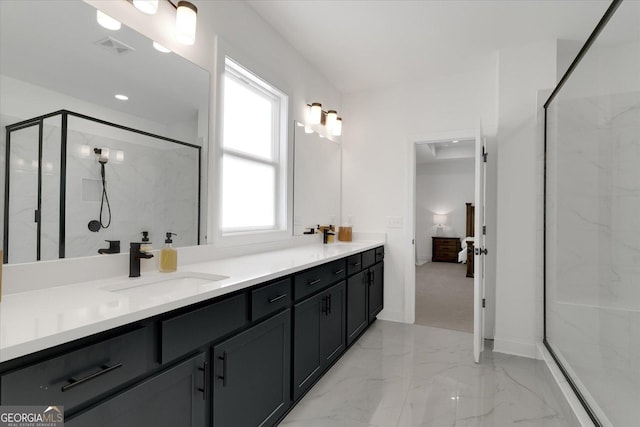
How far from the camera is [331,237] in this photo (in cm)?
357

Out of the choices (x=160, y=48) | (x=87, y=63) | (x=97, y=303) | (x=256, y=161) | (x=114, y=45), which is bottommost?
(x=97, y=303)

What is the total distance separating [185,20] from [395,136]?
2.59 m

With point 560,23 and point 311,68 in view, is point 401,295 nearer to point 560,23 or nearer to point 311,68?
point 311,68

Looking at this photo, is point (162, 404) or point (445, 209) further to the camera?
point (445, 209)

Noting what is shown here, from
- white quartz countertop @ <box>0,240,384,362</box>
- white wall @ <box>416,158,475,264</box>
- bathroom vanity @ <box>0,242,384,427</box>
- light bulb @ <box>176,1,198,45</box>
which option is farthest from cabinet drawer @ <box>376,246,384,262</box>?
white wall @ <box>416,158,475,264</box>

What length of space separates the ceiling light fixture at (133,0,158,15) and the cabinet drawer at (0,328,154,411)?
1.49 m

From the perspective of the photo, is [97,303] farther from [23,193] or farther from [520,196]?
[520,196]

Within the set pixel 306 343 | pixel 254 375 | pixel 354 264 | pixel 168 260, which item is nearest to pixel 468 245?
pixel 354 264

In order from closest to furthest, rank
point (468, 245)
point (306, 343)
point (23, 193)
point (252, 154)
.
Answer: point (23, 193), point (306, 343), point (252, 154), point (468, 245)

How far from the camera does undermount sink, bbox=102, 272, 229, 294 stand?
1446 millimetres

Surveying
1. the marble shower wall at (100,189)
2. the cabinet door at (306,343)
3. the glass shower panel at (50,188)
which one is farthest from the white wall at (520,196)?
the glass shower panel at (50,188)

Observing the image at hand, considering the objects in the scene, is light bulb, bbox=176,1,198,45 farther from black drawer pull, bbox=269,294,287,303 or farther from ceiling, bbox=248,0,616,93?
black drawer pull, bbox=269,294,287,303

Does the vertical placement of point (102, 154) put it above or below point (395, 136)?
below

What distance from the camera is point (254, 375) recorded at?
5.10 ft
